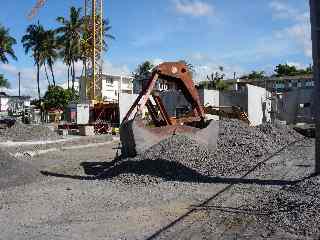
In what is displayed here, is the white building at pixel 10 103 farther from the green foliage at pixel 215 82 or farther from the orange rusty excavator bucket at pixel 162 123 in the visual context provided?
the orange rusty excavator bucket at pixel 162 123

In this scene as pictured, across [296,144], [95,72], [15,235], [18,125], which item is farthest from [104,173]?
[95,72]

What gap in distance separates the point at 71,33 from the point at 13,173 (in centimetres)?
5380

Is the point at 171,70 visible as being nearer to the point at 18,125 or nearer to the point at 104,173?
the point at 104,173

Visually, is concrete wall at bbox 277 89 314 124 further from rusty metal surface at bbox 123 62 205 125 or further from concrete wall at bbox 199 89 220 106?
rusty metal surface at bbox 123 62 205 125

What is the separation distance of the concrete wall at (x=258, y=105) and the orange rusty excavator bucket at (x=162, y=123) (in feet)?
72.4

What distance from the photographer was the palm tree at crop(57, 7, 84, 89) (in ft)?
208

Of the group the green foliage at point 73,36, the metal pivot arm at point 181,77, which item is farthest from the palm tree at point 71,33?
the metal pivot arm at point 181,77

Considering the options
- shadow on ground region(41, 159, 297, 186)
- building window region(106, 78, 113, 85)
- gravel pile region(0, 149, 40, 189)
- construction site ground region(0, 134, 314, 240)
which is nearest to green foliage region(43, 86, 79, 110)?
building window region(106, 78, 113, 85)

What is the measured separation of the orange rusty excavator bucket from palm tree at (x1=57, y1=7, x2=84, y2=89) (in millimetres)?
47883

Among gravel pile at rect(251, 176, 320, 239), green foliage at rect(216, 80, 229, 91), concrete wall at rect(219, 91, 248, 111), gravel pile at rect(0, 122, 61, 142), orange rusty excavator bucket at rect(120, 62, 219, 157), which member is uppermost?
green foliage at rect(216, 80, 229, 91)

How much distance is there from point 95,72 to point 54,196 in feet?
160

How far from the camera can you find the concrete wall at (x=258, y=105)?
3934 centimetres

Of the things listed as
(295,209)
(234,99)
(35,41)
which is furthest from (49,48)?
(295,209)

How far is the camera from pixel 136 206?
9164 millimetres
